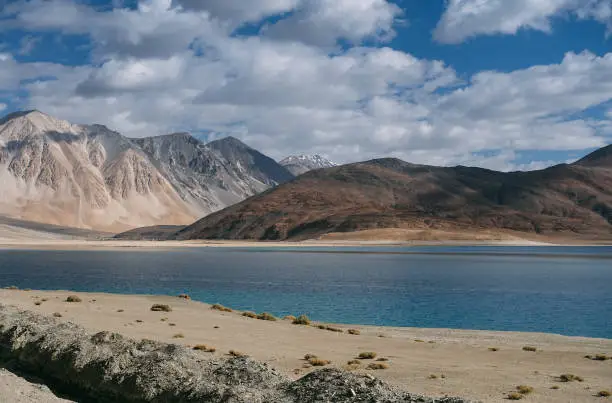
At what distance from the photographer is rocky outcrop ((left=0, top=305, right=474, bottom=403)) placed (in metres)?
14.4

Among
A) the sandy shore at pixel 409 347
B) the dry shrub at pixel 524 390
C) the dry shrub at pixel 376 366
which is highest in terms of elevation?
the dry shrub at pixel 524 390

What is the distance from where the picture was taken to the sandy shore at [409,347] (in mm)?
19266

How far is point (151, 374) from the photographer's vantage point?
16.8 m

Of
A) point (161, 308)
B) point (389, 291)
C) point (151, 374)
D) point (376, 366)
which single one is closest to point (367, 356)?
point (376, 366)

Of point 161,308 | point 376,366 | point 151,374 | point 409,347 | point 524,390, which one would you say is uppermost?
point 151,374

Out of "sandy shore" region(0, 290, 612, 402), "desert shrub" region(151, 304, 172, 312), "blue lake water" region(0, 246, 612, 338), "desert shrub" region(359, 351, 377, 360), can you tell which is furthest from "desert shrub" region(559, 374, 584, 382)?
"desert shrub" region(151, 304, 172, 312)

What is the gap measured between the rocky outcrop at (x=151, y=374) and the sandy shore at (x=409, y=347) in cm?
416

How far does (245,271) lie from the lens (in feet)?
276

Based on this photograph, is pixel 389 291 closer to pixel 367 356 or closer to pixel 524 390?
pixel 367 356

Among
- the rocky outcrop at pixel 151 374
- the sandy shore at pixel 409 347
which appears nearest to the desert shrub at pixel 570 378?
the sandy shore at pixel 409 347

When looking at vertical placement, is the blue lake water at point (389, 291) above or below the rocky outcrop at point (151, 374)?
below

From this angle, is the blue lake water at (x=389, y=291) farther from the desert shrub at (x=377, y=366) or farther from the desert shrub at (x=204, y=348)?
the desert shrub at (x=377, y=366)

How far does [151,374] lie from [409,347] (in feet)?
43.0

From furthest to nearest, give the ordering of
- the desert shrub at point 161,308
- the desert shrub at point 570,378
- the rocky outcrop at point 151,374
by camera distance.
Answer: the desert shrub at point 161,308 < the desert shrub at point 570,378 < the rocky outcrop at point 151,374
